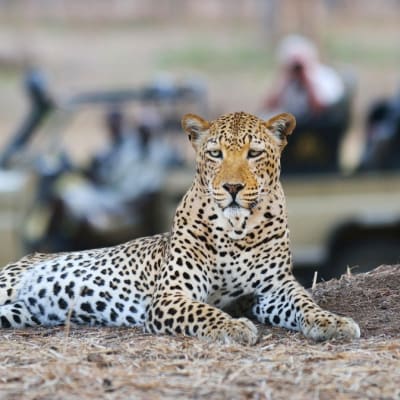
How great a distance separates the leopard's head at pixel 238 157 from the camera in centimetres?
627

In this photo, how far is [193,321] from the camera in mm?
6164

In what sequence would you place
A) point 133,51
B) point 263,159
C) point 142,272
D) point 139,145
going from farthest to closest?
1. point 133,51
2. point 139,145
3. point 142,272
4. point 263,159

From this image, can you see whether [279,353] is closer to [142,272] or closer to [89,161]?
[142,272]

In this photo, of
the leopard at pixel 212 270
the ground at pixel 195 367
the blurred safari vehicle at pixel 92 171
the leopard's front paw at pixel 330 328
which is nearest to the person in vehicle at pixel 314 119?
the blurred safari vehicle at pixel 92 171

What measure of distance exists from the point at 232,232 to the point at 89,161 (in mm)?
7070

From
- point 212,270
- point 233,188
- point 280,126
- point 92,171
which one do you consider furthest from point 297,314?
point 92,171

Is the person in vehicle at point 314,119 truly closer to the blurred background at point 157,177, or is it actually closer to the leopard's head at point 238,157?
the blurred background at point 157,177

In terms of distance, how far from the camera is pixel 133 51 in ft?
115

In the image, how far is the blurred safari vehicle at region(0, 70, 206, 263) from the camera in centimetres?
1252

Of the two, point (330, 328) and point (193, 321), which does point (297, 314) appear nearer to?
point (330, 328)

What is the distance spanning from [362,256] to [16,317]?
6.21 metres

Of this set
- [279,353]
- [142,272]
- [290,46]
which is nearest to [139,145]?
[290,46]

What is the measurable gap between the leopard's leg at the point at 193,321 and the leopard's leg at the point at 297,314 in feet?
1.01

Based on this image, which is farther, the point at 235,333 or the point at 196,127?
the point at 196,127
